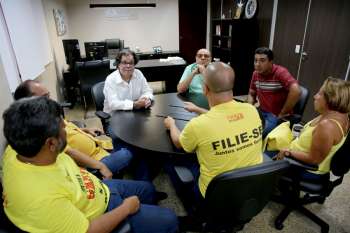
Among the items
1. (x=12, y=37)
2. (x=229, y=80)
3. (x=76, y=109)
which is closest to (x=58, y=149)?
(x=229, y=80)

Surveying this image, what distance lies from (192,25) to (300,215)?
6.12 m

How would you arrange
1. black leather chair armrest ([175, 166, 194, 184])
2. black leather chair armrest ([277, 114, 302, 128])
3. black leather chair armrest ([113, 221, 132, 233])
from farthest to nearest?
black leather chair armrest ([277, 114, 302, 128])
black leather chair armrest ([175, 166, 194, 184])
black leather chair armrest ([113, 221, 132, 233])

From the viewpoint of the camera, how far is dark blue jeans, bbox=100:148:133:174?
1572mm

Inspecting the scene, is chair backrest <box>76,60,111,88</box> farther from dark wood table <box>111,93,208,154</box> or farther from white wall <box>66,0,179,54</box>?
white wall <box>66,0,179,54</box>

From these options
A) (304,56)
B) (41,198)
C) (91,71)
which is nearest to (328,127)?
A: (41,198)

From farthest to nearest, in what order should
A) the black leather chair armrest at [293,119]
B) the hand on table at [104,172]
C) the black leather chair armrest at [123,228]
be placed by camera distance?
1. the black leather chair armrest at [293,119]
2. the hand on table at [104,172]
3. the black leather chair armrest at [123,228]

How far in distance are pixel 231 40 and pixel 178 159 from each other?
3.81 metres

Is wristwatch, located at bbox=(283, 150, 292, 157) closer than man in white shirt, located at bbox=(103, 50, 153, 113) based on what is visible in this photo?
Yes

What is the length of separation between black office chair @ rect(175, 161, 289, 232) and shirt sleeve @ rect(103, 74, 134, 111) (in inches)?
40.4

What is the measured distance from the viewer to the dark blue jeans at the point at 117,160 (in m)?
1.57

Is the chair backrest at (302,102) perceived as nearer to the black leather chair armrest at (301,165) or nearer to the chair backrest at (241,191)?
the black leather chair armrest at (301,165)

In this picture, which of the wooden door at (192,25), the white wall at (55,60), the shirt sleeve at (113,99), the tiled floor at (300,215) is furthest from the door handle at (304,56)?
the white wall at (55,60)

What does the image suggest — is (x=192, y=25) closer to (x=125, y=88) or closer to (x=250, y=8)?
(x=250, y=8)

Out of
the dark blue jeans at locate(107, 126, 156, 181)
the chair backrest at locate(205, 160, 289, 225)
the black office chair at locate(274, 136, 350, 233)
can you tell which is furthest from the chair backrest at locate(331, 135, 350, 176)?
the dark blue jeans at locate(107, 126, 156, 181)
